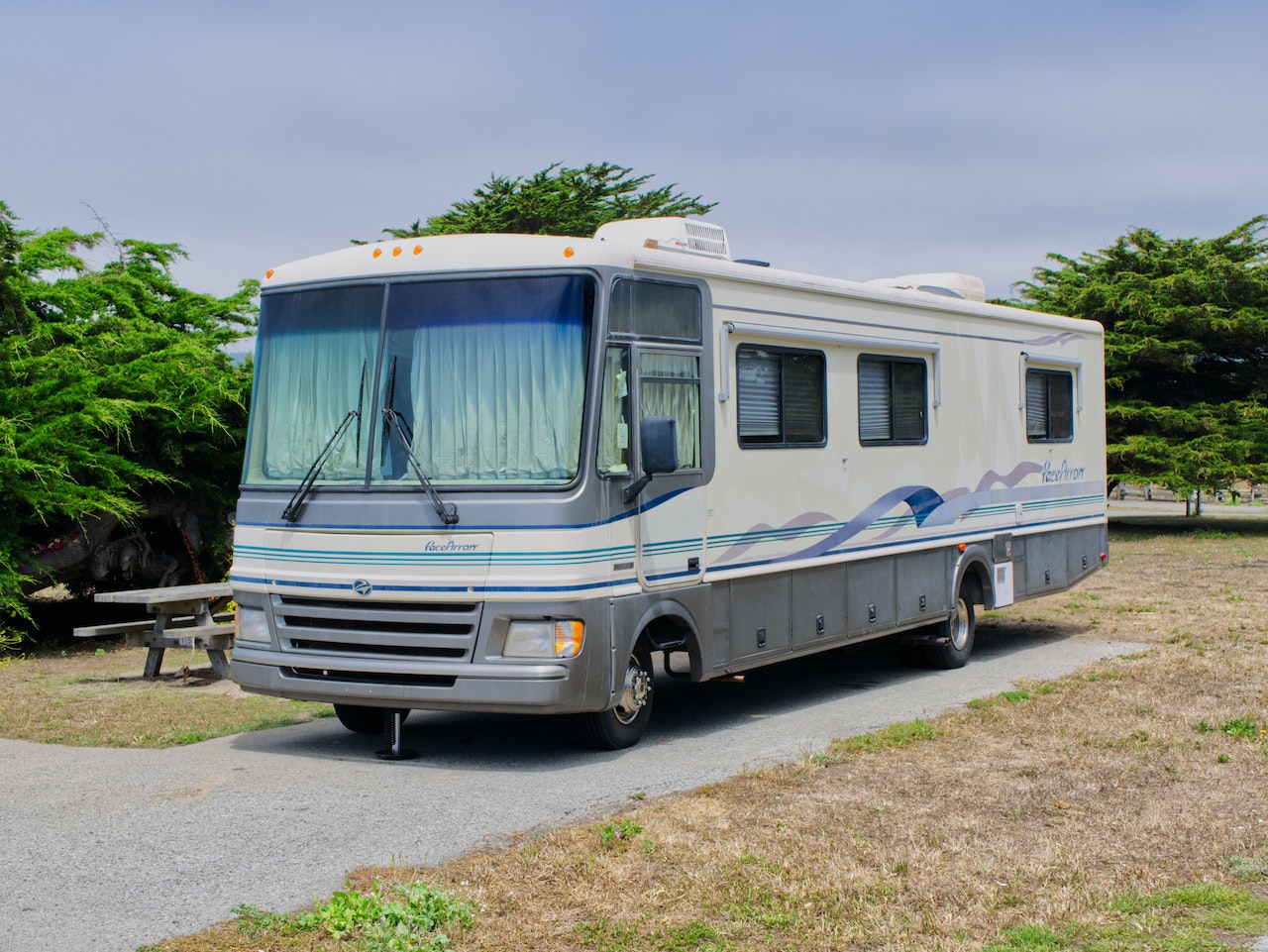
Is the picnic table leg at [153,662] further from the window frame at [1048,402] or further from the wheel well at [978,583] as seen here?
the window frame at [1048,402]

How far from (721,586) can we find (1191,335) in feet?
79.2

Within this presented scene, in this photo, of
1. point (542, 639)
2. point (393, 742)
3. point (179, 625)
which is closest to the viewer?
point (542, 639)

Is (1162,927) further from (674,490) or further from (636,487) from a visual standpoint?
(674,490)

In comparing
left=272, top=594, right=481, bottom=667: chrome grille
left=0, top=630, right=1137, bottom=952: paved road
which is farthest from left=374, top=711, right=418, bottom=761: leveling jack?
left=272, top=594, right=481, bottom=667: chrome grille

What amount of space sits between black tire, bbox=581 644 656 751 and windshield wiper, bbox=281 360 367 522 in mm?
2038

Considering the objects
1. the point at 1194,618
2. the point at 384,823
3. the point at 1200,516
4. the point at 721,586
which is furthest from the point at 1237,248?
the point at 384,823

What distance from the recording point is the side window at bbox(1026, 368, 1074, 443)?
43.4 feet

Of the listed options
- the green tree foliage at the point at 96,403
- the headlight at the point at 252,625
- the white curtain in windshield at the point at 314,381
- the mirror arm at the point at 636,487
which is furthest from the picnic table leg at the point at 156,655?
the mirror arm at the point at 636,487

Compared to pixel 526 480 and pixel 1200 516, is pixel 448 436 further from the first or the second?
pixel 1200 516

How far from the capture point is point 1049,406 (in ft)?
44.6

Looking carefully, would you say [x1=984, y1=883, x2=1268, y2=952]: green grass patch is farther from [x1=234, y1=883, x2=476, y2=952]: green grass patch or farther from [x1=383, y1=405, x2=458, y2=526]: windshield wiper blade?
[x1=383, y1=405, x2=458, y2=526]: windshield wiper blade

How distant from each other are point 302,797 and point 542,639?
1.51 m

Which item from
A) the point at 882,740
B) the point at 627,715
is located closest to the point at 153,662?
the point at 627,715

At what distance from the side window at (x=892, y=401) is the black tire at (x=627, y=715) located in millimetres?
3003
